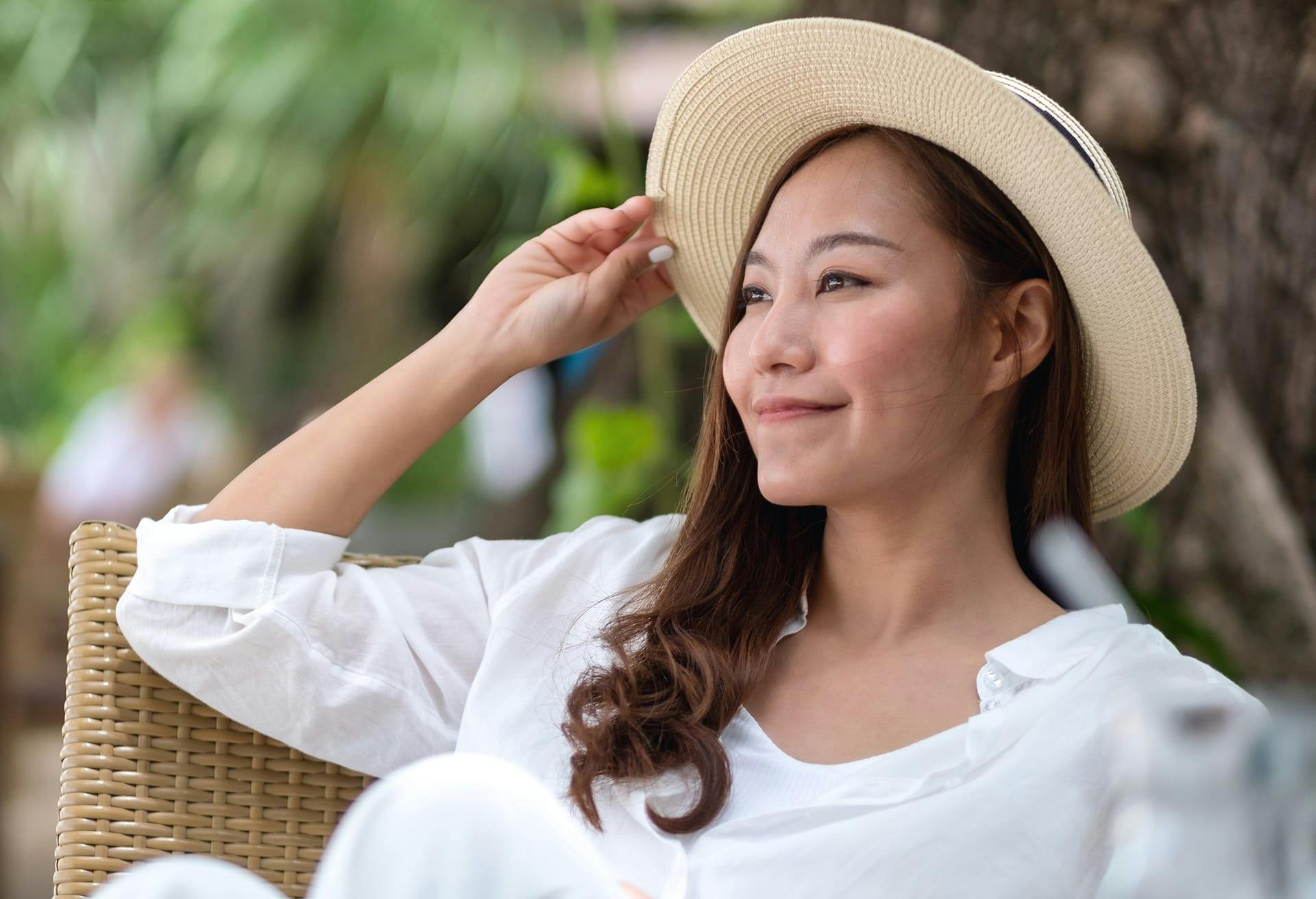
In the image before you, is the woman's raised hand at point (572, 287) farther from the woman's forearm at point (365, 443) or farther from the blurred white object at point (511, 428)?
the blurred white object at point (511, 428)

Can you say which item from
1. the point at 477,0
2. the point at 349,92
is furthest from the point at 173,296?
the point at 477,0

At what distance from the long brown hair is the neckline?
Answer: 0.03 meters

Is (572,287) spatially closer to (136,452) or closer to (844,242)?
(844,242)

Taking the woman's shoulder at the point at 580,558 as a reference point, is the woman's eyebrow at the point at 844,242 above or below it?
above

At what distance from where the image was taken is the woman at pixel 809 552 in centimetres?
131

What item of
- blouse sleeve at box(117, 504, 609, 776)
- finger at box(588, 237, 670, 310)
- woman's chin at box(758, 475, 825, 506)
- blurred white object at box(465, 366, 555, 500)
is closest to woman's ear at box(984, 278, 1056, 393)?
woman's chin at box(758, 475, 825, 506)

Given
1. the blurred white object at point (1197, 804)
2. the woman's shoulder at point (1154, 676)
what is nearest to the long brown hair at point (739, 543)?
the woman's shoulder at point (1154, 676)

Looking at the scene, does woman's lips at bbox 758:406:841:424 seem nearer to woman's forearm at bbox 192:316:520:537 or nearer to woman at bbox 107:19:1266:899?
woman at bbox 107:19:1266:899

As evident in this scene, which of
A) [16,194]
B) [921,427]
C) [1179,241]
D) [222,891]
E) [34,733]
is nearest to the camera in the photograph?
[222,891]

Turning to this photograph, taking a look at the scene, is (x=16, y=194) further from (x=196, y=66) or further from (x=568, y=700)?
(x=568, y=700)

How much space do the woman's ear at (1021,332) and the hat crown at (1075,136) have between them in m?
0.13

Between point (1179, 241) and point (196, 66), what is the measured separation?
4711 mm

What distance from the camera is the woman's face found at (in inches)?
55.1

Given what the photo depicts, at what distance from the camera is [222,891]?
915 millimetres
